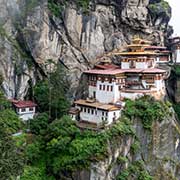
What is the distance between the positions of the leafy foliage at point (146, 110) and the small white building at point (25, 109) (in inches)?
344

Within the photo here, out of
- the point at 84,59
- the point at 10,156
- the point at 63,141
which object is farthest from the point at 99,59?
the point at 10,156

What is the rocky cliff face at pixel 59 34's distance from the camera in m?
35.0

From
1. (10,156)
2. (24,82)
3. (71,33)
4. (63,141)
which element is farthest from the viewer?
(71,33)

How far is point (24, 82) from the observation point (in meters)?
35.6

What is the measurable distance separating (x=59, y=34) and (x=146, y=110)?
11.6m

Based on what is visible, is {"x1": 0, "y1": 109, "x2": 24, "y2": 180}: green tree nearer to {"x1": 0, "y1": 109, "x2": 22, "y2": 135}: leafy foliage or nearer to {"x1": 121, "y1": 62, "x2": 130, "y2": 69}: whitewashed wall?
{"x1": 0, "y1": 109, "x2": 22, "y2": 135}: leafy foliage

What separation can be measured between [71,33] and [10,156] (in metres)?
20.0

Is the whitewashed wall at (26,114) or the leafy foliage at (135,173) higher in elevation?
the whitewashed wall at (26,114)

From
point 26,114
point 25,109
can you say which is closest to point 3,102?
point 25,109

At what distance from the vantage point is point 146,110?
34000 millimetres

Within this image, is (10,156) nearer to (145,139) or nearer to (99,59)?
(145,139)

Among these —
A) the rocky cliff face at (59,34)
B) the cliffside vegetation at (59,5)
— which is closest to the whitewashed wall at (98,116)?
the rocky cliff face at (59,34)

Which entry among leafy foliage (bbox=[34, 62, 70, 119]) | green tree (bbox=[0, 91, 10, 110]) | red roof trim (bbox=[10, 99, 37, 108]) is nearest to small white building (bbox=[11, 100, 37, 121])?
red roof trim (bbox=[10, 99, 37, 108])

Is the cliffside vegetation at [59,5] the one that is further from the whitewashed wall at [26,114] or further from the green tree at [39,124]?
the green tree at [39,124]
